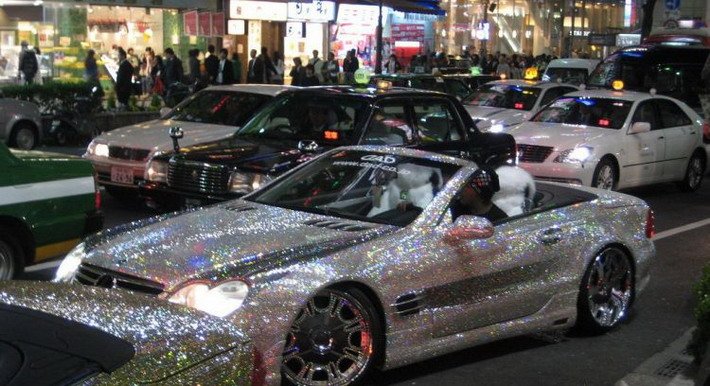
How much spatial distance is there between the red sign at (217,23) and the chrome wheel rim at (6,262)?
785 inches

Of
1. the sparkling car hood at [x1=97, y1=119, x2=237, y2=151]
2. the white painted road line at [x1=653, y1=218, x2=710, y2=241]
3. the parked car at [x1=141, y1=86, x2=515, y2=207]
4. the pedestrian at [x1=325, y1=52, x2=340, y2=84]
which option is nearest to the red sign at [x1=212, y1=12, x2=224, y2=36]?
the pedestrian at [x1=325, y1=52, x2=340, y2=84]

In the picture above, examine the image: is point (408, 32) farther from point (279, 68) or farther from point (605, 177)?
point (605, 177)

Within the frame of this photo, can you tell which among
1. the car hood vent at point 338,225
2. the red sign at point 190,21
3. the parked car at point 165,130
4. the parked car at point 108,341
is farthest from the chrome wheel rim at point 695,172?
the red sign at point 190,21

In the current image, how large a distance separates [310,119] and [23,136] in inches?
312

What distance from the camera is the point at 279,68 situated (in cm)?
3012

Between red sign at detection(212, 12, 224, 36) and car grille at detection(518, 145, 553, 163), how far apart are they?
1487cm

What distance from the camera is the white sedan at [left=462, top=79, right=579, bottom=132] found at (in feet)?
62.4

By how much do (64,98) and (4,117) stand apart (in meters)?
1.96

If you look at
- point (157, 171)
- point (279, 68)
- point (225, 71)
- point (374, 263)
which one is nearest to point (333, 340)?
point (374, 263)

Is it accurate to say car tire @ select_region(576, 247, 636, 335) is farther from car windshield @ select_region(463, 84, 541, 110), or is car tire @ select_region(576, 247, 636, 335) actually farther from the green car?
car windshield @ select_region(463, 84, 541, 110)

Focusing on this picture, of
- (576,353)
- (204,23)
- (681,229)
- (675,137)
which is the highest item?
(204,23)

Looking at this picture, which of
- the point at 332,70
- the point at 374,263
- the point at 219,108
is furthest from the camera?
the point at 332,70

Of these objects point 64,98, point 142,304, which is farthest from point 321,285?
point 64,98

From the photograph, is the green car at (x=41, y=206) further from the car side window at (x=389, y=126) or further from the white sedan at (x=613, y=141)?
the white sedan at (x=613, y=141)
